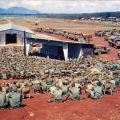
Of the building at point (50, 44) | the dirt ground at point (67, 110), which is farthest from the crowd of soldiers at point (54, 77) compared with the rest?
the building at point (50, 44)

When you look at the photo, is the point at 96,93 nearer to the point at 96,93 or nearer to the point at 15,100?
the point at 96,93

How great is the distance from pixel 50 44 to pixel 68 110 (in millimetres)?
28716

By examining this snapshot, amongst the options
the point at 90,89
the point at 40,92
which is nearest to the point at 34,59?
the point at 40,92

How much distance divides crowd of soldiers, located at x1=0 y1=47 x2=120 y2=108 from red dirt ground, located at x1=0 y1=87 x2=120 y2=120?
0.71 metres

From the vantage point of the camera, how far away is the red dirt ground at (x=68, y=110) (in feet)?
69.9

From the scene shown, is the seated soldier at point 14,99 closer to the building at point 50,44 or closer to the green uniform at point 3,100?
the green uniform at point 3,100

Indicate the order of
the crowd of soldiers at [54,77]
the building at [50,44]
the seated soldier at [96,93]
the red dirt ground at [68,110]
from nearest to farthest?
1. the red dirt ground at [68,110]
2. the crowd of soldiers at [54,77]
3. the seated soldier at [96,93]
4. the building at [50,44]

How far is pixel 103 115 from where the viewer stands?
70.4ft

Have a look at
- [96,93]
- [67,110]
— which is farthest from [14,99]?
[96,93]

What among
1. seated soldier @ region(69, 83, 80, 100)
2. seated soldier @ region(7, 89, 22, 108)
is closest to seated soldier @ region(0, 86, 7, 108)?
seated soldier @ region(7, 89, 22, 108)

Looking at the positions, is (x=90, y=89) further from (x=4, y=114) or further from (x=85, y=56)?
(x=85, y=56)

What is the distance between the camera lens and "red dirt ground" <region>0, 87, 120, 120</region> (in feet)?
69.9

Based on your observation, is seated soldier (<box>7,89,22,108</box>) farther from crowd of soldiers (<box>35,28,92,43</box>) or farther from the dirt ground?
crowd of soldiers (<box>35,28,92,43</box>)

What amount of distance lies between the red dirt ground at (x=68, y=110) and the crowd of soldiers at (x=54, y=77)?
71 cm
